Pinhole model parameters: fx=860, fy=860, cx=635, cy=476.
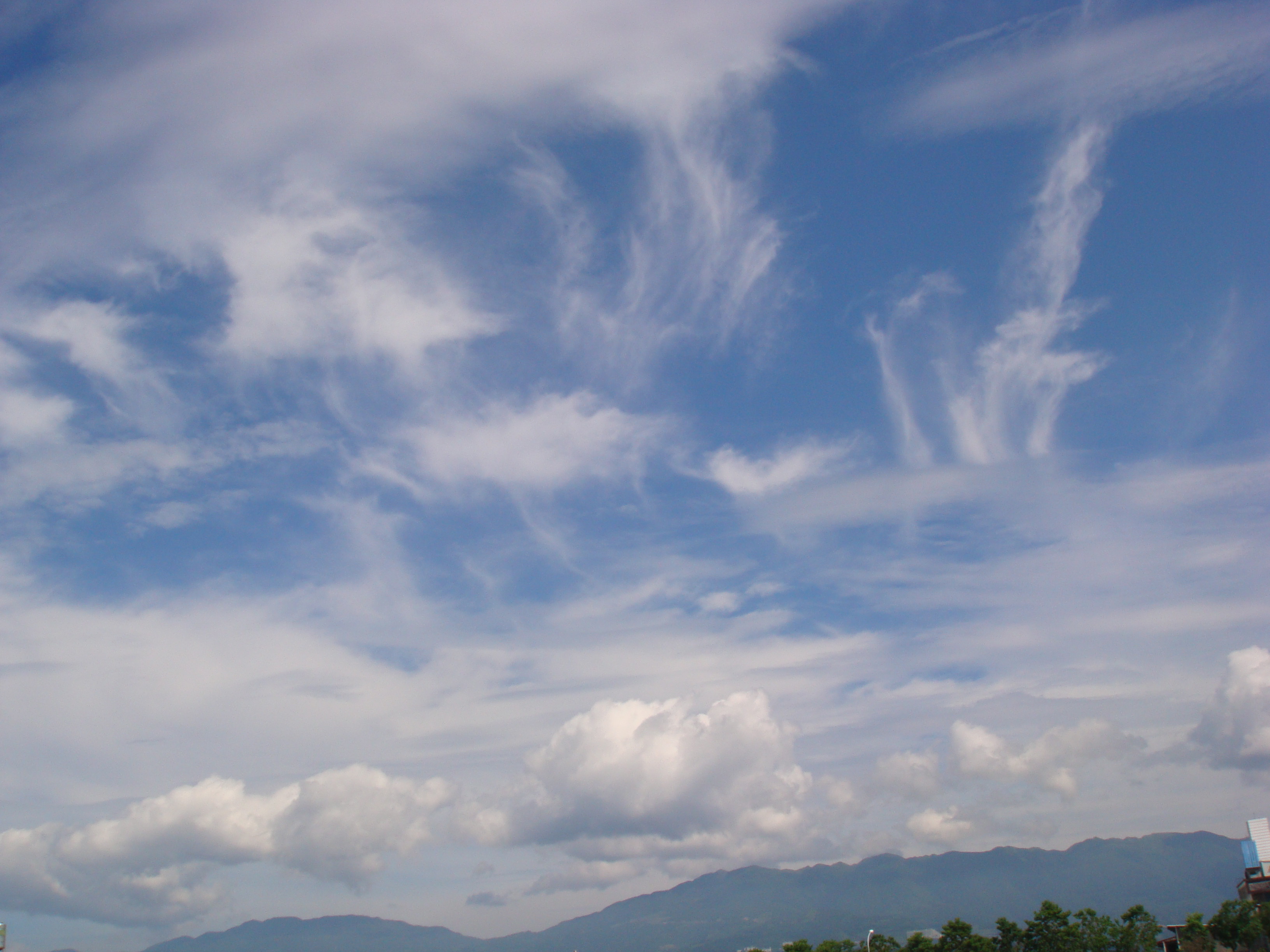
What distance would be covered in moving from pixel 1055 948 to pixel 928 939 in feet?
50.1

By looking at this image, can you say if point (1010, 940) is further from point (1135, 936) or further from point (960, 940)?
point (1135, 936)

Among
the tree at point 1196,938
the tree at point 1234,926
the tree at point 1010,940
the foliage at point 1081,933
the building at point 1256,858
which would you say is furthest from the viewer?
the building at point 1256,858

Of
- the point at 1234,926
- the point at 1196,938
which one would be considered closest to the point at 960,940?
the point at 1196,938

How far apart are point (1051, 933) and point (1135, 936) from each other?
977cm

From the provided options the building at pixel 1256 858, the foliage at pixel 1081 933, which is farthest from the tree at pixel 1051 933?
the building at pixel 1256 858

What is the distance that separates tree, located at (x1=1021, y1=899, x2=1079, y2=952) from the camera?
100m

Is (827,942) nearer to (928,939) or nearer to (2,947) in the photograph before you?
(928,939)

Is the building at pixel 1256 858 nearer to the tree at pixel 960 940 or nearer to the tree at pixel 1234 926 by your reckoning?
the tree at pixel 1234 926

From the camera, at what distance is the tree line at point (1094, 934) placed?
101 metres

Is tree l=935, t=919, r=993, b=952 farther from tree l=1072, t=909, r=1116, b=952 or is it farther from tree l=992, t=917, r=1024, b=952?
tree l=1072, t=909, r=1116, b=952

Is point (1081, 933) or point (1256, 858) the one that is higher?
point (1256, 858)

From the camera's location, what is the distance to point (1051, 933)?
10175 centimetres

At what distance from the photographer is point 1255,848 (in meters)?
145

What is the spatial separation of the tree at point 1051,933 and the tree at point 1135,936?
4.45 metres
